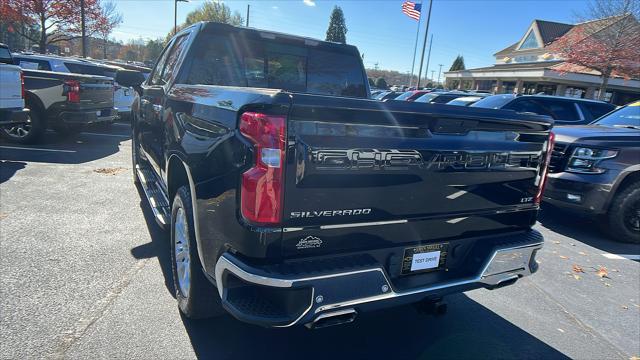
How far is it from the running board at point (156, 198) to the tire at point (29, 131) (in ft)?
16.8

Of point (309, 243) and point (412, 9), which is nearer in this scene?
point (309, 243)

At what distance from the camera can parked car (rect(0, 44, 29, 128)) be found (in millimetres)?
7121

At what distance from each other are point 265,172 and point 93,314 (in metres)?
1.98

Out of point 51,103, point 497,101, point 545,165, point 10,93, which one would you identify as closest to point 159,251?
point 545,165

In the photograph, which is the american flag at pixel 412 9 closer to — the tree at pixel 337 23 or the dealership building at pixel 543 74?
the dealership building at pixel 543 74

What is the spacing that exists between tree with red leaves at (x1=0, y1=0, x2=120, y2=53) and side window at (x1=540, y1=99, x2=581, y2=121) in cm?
2724

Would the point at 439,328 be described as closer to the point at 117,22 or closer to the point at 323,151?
the point at 323,151

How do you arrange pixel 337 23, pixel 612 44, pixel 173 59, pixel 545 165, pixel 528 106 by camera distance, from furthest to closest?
pixel 337 23 < pixel 612 44 < pixel 528 106 < pixel 173 59 < pixel 545 165

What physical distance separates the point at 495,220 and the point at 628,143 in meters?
3.91

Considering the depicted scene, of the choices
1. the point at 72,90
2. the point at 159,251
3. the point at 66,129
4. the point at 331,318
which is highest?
the point at 72,90

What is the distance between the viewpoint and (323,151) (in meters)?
2.02

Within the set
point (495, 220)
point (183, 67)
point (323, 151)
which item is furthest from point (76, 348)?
point (495, 220)

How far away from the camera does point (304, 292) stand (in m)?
2.00

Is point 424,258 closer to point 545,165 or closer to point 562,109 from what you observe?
point 545,165
